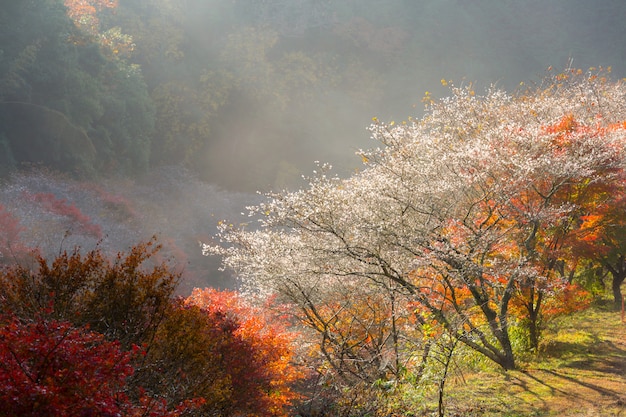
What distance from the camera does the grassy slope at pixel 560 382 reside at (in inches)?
277

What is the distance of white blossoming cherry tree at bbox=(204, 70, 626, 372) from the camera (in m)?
8.19

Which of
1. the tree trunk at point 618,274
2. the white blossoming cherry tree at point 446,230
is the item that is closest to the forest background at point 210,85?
the white blossoming cherry tree at point 446,230

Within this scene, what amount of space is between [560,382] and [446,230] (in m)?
3.02

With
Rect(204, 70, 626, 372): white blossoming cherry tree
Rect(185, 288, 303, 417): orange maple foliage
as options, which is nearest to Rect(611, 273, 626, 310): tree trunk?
Rect(204, 70, 626, 372): white blossoming cherry tree

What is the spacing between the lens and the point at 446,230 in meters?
8.98

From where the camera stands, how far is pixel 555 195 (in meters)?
9.21

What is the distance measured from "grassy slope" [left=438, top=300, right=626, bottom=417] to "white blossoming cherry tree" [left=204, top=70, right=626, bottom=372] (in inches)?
19.5

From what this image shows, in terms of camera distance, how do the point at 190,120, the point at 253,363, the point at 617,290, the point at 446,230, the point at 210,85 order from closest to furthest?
1. the point at 446,230
2. the point at 253,363
3. the point at 617,290
4. the point at 190,120
5. the point at 210,85

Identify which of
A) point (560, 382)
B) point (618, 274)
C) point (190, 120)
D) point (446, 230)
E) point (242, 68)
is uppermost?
point (242, 68)

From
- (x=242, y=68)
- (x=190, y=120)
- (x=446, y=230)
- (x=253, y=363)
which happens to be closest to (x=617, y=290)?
(x=446, y=230)

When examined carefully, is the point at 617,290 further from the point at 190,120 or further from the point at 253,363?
the point at 190,120

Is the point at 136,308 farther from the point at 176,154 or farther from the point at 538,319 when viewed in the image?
the point at 176,154

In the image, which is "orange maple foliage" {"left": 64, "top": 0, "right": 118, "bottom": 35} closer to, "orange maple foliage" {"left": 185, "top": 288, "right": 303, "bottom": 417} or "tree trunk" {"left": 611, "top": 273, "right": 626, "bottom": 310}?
"orange maple foliage" {"left": 185, "top": 288, "right": 303, "bottom": 417}

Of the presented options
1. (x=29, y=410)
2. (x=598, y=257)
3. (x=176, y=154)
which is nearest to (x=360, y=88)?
(x=176, y=154)
